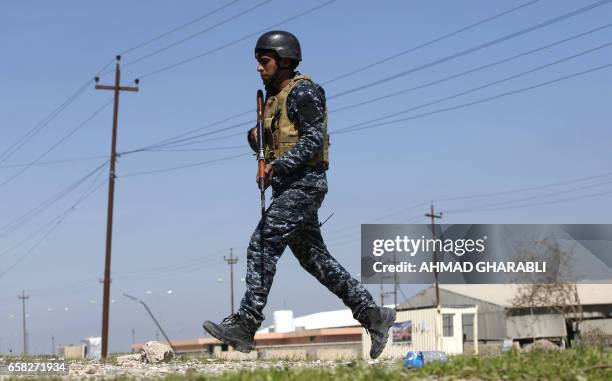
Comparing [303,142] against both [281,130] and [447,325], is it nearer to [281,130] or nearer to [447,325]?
[281,130]

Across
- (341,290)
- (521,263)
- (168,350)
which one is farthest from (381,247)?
(341,290)

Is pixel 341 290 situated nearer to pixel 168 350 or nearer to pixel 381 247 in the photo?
pixel 168 350

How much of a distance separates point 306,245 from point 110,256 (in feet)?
124

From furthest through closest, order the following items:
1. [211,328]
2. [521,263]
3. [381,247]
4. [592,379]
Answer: [521,263] → [381,247] → [211,328] → [592,379]

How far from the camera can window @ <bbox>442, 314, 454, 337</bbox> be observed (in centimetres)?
6712

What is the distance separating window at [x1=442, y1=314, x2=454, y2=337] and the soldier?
60.0 meters

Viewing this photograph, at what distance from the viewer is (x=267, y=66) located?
8211mm

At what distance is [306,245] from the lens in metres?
8.33

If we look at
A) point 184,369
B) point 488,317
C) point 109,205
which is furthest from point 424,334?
point 184,369

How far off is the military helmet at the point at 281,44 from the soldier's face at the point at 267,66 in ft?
0.19

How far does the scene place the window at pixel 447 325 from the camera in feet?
220

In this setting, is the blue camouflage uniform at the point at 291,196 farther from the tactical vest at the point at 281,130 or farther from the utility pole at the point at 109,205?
the utility pole at the point at 109,205

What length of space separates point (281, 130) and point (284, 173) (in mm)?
416

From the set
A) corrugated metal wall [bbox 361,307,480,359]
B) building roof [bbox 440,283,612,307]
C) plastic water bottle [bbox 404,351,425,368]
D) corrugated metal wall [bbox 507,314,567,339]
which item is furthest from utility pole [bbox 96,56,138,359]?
building roof [bbox 440,283,612,307]
